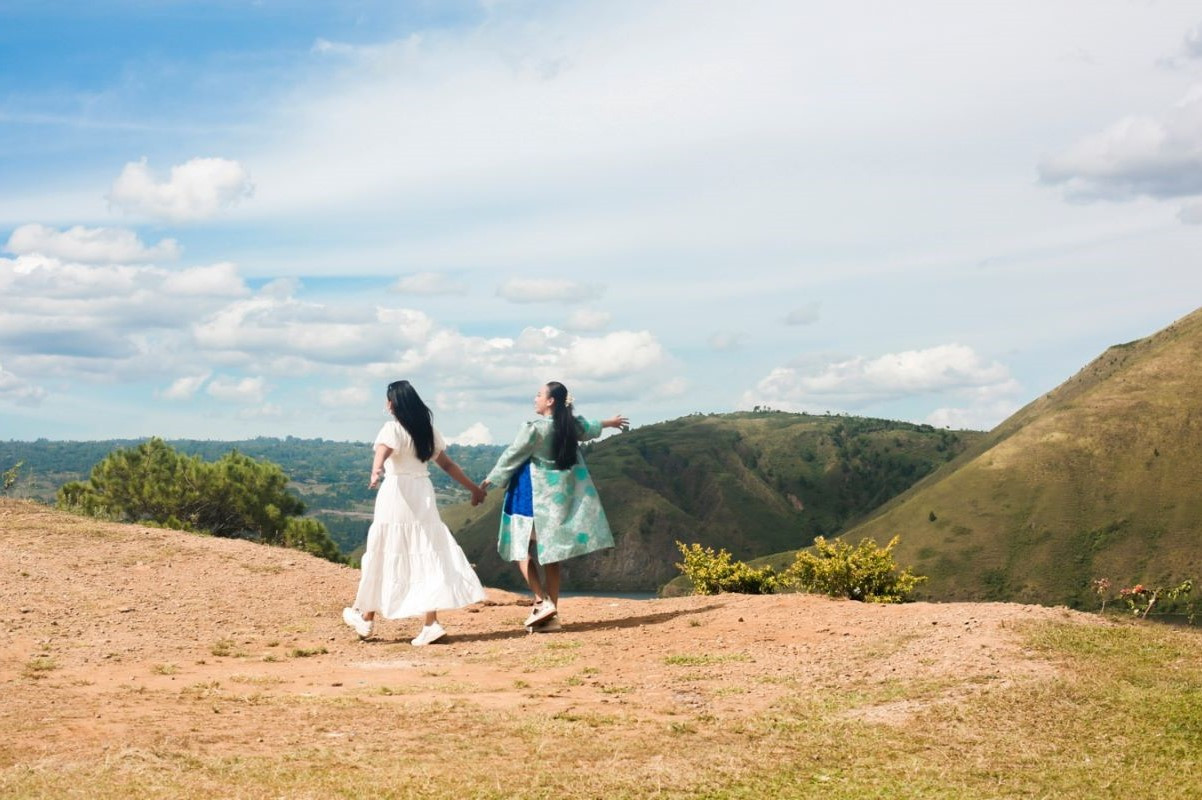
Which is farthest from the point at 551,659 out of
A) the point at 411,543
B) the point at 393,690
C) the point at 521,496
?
the point at 411,543

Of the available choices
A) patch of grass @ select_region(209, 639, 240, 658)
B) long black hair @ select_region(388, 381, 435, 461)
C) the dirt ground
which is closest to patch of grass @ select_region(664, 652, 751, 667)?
the dirt ground

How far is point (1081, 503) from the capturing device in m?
129

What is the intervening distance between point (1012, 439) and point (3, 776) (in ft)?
490

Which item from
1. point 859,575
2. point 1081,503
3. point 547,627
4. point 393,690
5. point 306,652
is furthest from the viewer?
point 1081,503

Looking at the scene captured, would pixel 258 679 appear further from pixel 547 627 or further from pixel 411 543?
pixel 547 627

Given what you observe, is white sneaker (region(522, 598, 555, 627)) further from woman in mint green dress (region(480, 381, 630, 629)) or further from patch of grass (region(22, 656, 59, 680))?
patch of grass (region(22, 656, 59, 680))

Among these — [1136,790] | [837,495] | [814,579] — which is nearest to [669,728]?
[1136,790]

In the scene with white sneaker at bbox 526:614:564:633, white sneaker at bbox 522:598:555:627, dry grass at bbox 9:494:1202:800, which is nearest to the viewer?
dry grass at bbox 9:494:1202:800

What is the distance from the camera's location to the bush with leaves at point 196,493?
39438 mm

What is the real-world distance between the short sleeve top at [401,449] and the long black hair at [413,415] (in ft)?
0.19

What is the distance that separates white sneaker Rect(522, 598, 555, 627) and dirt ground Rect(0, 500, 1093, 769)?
7.4 inches

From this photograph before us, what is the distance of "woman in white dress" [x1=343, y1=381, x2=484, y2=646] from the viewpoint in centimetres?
1144

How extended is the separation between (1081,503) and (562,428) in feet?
428

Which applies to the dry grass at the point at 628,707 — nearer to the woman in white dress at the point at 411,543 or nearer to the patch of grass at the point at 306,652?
the patch of grass at the point at 306,652
